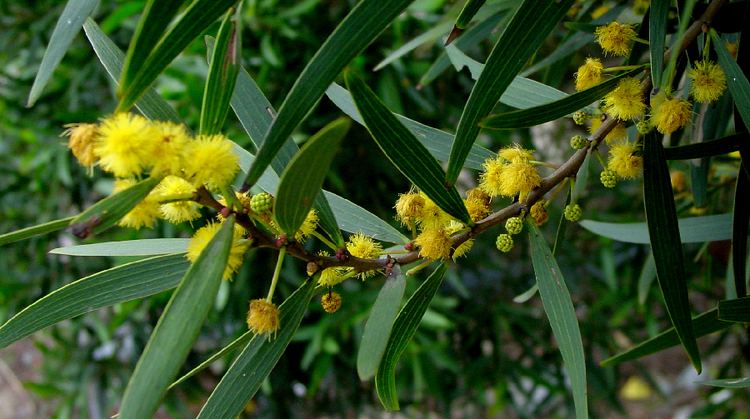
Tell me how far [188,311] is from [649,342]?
1.84 ft

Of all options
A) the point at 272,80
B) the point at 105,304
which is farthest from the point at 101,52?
the point at 272,80

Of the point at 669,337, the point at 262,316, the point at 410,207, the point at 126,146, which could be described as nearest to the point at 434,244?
the point at 410,207

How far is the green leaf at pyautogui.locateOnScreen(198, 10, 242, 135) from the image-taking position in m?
0.48

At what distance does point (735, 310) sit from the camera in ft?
2.12

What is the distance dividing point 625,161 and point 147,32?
0.43 meters

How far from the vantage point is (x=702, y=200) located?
2.73ft

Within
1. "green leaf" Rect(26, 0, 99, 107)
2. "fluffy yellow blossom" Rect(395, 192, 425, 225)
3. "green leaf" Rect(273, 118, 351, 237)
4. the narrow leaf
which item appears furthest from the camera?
the narrow leaf

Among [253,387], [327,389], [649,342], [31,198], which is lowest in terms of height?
[327,389]

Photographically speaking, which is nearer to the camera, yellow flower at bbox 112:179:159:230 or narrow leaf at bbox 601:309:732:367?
yellow flower at bbox 112:179:159:230

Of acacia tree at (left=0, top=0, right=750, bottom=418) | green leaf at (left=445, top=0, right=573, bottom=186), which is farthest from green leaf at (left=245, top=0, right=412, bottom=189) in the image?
green leaf at (left=445, top=0, right=573, bottom=186)

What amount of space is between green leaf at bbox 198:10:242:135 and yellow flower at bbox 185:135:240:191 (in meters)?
0.03

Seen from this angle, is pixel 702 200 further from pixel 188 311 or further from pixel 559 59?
pixel 188 311

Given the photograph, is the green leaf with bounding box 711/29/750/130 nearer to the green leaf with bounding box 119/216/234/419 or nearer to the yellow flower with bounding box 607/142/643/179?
the yellow flower with bounding box 607/142/643/179

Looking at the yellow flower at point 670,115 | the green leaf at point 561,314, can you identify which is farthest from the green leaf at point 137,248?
the yellow flower at point 670,115
